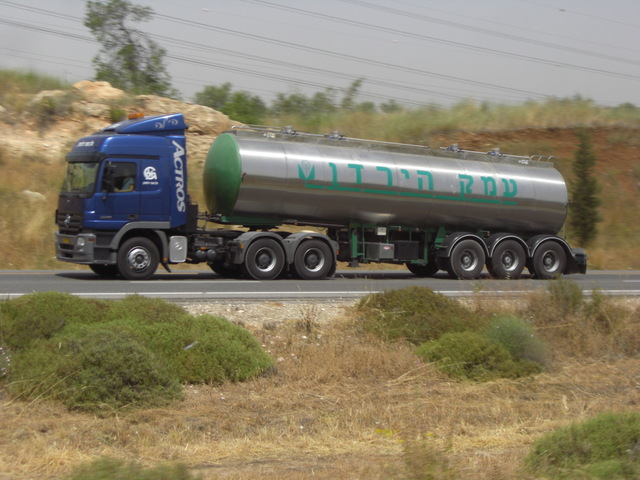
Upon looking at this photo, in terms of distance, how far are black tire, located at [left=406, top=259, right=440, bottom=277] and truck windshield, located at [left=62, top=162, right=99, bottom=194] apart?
360 inches

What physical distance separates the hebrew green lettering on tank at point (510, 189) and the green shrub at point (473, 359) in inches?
452

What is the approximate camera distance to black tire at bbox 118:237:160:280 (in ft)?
61.1

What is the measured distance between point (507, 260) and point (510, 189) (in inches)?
74.6

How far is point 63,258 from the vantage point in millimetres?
19016

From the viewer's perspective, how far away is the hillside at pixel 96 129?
83.1 feet

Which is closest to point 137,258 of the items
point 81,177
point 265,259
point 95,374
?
point 81,177

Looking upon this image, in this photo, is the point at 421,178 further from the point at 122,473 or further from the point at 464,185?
the point at 122,473

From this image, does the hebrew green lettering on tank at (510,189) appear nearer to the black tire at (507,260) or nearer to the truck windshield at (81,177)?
the black tire at (507,260)

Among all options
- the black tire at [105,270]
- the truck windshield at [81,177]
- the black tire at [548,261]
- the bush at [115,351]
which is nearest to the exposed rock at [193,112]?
the truck windshield at [81,177]

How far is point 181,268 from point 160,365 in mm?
15304

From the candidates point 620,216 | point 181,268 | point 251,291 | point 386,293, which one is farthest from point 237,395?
point 620,216

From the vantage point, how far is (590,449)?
6.85m

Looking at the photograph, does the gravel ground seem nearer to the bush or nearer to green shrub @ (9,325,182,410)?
the bush

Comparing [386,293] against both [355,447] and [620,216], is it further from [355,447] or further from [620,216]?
[620,216]
